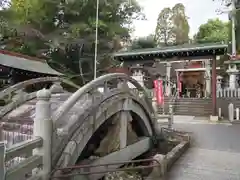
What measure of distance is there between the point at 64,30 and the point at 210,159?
846 inches

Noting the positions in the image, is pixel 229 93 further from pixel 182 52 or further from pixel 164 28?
pixel 164 28

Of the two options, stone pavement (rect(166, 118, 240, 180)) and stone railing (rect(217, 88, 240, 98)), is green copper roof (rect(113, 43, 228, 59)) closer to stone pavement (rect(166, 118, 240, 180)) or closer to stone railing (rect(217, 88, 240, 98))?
stone railing (rect(217, 88, 240, 98))

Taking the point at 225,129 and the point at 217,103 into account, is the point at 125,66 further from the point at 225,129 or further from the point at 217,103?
the point at 225,129

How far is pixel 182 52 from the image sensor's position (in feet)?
60.1

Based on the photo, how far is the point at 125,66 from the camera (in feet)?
71.1

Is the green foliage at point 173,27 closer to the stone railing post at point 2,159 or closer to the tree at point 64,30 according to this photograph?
the tree at point 64,30

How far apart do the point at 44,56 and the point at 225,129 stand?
18840mm

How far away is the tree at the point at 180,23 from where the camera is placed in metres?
39.0

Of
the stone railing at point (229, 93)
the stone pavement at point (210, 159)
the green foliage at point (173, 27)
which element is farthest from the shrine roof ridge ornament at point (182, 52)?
the green foliage at point (173, 27)

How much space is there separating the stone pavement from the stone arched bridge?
1.57 m

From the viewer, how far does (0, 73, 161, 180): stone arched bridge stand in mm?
4125

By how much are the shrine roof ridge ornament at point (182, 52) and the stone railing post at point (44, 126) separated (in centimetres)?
1453

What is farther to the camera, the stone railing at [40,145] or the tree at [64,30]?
the tree at [64,30]

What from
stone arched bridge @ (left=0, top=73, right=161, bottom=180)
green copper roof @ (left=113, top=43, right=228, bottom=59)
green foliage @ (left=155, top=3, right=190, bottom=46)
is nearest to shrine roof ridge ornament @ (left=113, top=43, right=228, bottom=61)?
green copper roof @ (left=113, top=43, right=228, bottom=59)
